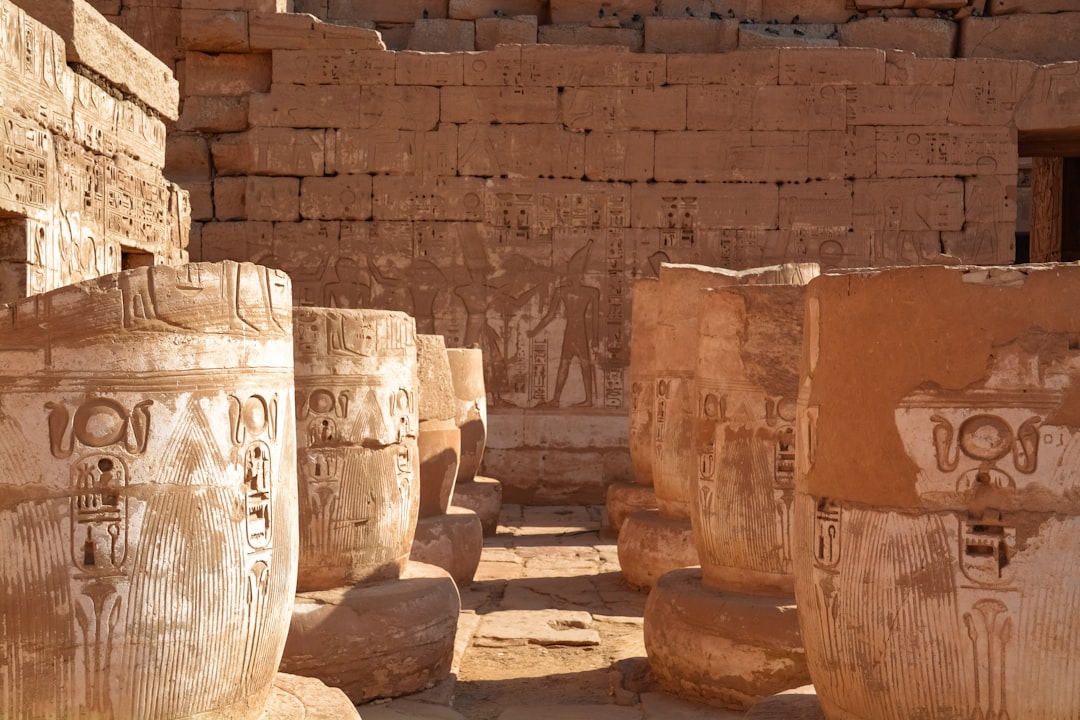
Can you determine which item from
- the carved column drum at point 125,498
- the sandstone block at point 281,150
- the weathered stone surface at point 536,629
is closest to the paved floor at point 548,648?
the weathered stone surface at point 536,629

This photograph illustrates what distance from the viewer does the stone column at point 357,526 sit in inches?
165

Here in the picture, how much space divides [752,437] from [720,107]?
6791mm

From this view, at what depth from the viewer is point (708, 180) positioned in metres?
10.6

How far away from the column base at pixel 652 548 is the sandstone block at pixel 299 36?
6.11 meters

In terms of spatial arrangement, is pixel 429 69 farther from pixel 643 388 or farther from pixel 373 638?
pixel 373 638

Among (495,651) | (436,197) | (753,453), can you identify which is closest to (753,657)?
(753,453)

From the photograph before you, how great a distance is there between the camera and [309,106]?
418 inches

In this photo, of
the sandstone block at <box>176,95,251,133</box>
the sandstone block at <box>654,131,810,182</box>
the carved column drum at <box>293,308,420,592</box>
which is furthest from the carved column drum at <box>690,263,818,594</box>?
the sandstone block at <box>176,95,251,133</box>

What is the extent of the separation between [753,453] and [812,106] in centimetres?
697

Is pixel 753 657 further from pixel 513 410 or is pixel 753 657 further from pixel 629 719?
pixel 513 410

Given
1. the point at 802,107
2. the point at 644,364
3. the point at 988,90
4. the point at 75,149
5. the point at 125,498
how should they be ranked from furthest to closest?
the point at 802,107
the point at 988,90
the point at 644,364
the point at 75,149
the point at 125,498

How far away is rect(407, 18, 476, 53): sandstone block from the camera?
11.4 metres

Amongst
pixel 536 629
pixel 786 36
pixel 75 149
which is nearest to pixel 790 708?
A: pixel 536 629

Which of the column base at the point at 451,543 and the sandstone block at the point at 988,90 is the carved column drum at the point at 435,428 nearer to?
the column base at the point at 451,543
